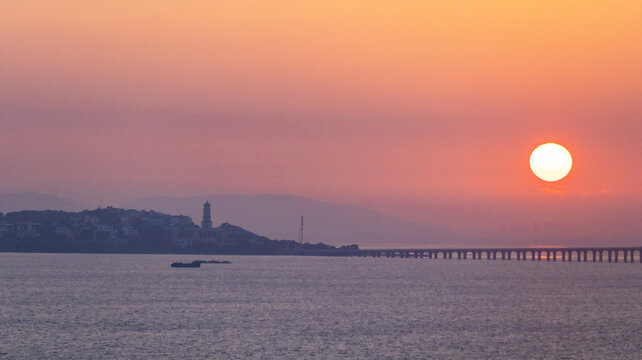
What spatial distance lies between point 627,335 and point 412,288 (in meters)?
68.3

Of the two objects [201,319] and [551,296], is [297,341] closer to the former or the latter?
[201,319]

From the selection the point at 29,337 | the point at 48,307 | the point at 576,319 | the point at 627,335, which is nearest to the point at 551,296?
the point at 576,319

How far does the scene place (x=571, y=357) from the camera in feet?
226

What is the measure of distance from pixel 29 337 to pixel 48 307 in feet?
93.9

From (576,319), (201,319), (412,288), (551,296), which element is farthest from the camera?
(412,288)

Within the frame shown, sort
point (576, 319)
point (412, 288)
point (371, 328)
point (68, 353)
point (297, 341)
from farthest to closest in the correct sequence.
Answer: point (412, 288), point (576, 319), point (371, 328), point (297, 341), point (68, 353)

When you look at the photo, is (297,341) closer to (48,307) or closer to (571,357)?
(571,357)

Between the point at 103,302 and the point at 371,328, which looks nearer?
the point at 371,328

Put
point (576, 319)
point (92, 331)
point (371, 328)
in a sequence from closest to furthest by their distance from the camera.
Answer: point (92, 331), point (371, 328), point (576, 319)

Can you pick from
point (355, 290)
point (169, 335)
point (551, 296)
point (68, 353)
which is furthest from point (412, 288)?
point (68, 353)

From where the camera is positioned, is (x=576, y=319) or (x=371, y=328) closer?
(x=371, y=328)

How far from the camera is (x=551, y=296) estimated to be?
13675cm

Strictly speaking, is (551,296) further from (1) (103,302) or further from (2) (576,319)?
(1) (103,302)

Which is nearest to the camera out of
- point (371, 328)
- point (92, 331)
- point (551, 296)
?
point (92, 331)
